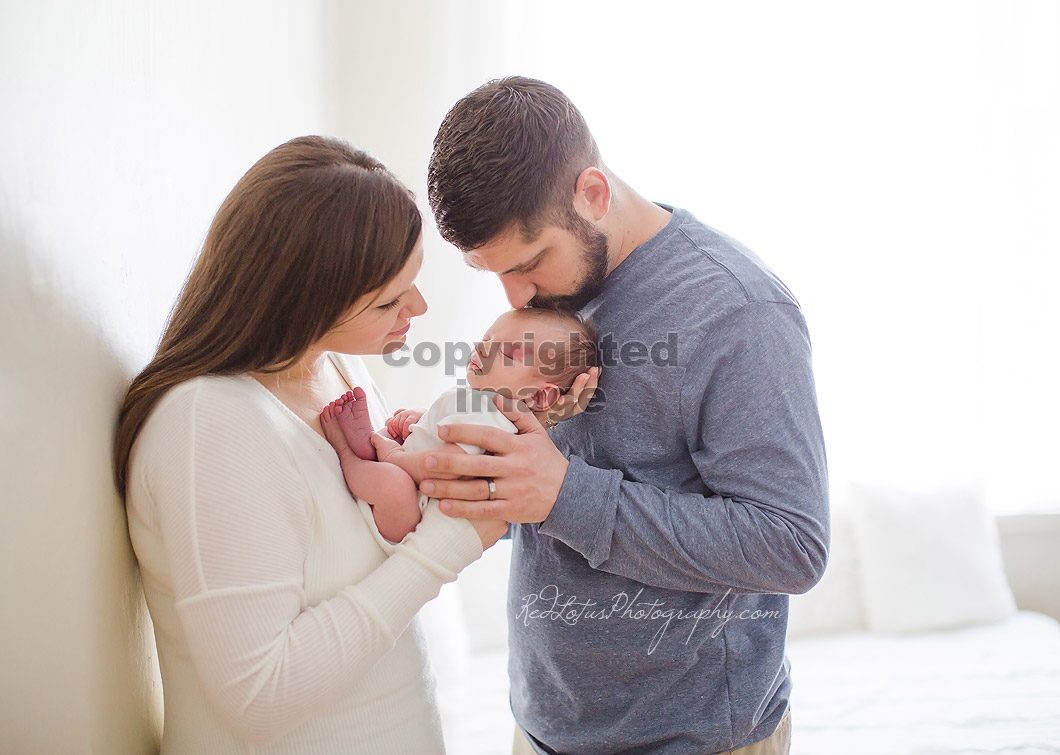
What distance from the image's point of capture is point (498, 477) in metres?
1.14

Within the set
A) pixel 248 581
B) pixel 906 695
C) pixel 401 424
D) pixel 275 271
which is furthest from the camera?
pixel 906 695

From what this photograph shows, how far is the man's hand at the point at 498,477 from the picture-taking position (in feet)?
3.68

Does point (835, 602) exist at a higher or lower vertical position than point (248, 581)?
lower

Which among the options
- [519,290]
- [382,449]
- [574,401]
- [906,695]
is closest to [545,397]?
[574,401]

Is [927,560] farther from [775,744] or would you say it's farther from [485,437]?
[485,437]

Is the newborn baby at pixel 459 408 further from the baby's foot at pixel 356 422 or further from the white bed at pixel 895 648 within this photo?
the white bed at pixel 895 648

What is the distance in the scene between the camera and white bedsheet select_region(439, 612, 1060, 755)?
7.23 ft

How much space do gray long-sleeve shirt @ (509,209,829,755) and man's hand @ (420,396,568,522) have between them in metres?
0.03

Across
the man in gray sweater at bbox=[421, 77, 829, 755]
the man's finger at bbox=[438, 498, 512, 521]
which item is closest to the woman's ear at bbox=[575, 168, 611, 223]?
the man in gray sweater at bbox=[421, 77, 829, 755]

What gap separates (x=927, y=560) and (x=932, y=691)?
504mm

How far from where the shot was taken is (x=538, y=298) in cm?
135

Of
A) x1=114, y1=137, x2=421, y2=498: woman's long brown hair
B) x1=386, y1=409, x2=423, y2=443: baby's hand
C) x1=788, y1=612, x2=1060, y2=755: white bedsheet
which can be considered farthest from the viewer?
x1=788, y1=612, x2=1060, y2=755: white bedsheet

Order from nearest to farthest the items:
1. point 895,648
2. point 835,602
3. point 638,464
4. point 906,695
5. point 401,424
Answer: point 638,464 → point 401,424 → point 906,695 → point 895,648 → point 835,602

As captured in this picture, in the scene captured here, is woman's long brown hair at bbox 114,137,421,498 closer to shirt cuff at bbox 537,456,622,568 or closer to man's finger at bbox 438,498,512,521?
man's finger at bbox 438,498,512,521
